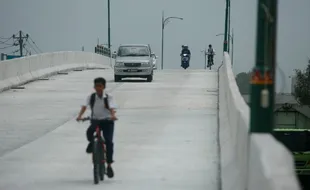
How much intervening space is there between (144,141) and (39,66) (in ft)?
75.3

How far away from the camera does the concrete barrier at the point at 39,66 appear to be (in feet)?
115

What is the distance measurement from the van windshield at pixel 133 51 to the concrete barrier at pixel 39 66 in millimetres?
3771

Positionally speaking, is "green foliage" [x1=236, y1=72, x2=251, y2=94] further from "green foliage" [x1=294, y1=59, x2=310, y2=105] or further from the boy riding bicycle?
the boy riding bicycle

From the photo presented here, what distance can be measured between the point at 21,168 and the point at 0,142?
413 centimetres

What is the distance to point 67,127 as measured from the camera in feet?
76.1

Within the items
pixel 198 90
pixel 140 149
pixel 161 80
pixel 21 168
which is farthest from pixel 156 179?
pixel 161 80

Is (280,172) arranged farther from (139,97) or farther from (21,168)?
(139,97)

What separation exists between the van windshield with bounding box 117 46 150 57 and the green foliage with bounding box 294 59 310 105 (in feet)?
285

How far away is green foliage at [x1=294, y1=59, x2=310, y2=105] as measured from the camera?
131m

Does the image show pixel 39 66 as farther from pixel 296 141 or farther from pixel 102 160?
pixel 102 160

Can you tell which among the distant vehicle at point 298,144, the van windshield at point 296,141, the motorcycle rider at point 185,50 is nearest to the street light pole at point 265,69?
the distant vehicle at point 298,144

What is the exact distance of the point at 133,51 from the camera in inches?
1711

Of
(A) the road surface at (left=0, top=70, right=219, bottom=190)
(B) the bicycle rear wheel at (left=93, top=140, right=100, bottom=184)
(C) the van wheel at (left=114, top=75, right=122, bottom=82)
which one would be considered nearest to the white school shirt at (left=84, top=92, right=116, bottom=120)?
(B) the bicycle rear wheel at (left=93, top=140, right=100, bottom=184)

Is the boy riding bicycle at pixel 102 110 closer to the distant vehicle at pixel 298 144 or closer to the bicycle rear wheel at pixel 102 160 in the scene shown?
the bicycle rear wheel at pixel 102 160
